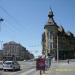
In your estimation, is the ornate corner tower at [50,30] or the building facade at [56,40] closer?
the building facade at [56,40]

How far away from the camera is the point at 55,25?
149000 millimetres

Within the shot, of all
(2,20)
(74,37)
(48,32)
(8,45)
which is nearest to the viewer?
(2,20)

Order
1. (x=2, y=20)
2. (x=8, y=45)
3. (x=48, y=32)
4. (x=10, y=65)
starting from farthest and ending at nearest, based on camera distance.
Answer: (x=8, y=45) → (x=48, y=32) → (x=10, y=65) → (x=2, y=20)

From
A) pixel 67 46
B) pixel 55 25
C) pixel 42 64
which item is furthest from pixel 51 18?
pixel 42 64

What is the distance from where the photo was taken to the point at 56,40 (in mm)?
146875

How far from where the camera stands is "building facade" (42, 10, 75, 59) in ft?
462

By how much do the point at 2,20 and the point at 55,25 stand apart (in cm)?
11222

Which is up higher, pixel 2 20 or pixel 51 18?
pixel 51 18

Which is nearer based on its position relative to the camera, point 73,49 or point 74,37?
point 73,49

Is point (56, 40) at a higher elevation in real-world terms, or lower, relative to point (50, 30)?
lower

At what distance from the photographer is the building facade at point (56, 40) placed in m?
141

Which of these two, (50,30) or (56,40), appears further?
(50,30)

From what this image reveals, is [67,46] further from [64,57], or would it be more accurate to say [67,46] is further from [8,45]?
[8,45]

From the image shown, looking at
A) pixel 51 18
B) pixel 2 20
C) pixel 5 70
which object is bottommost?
pixel 5 70
